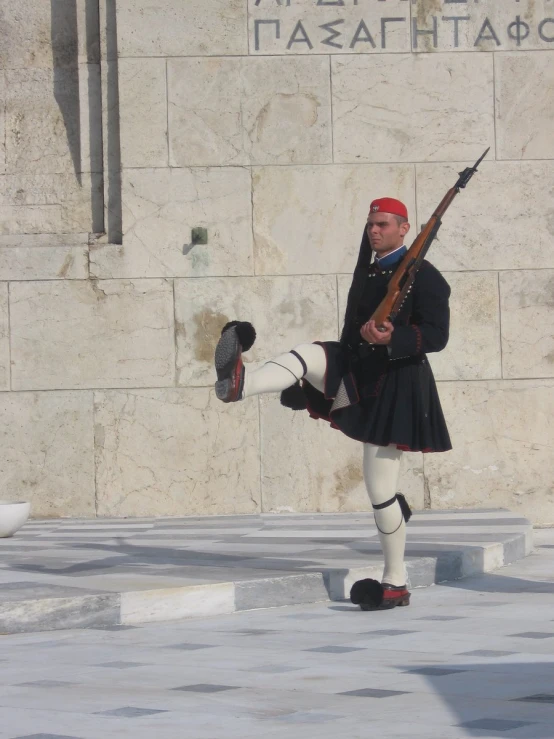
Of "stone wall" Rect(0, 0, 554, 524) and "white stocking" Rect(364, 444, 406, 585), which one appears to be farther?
"stone wall" Rect(0, 0, 554, 524)

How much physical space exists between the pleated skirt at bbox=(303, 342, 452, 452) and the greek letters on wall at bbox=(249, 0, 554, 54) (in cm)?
451

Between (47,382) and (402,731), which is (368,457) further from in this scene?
(47,382)

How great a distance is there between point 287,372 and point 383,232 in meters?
0.74


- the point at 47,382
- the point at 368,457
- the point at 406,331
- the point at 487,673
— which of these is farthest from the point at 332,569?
the point at 47,382

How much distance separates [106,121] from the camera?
33.5ft

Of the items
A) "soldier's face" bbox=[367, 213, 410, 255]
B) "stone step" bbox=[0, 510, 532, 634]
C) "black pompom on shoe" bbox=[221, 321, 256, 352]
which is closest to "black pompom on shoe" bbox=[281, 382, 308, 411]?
"black pompom on shoe" bbox=[221, 321, 256, 352]

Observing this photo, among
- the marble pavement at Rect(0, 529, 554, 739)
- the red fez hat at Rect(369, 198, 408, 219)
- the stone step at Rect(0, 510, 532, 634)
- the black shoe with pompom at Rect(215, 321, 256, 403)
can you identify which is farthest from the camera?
the red fez hat at Rect(369, 198, 408, 219)

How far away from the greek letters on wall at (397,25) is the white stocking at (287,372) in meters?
4.53

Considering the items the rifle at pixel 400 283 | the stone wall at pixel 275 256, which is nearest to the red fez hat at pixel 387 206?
the rifle at pixel 400 283

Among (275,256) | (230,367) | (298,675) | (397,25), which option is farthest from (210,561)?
(397,25)

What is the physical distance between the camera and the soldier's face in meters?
6.09

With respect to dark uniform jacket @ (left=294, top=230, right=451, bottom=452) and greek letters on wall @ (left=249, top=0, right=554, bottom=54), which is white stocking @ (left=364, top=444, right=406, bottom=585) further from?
→ greek letters on wall @ (left=249, top=0, right=554, bottom=54)

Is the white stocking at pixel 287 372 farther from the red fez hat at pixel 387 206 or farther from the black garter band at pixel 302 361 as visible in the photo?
the red fez hat at pixel 387 206

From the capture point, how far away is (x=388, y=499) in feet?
19.8
